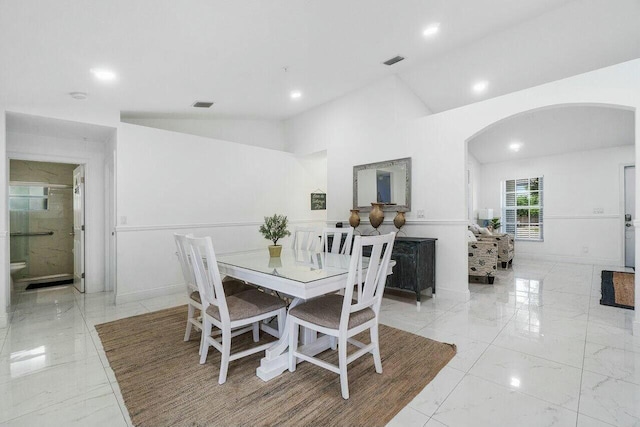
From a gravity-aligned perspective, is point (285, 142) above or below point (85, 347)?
above

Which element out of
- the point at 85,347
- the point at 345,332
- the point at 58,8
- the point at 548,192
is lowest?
the point at 85,347

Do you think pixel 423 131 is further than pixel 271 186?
No

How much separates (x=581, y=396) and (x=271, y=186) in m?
4.68

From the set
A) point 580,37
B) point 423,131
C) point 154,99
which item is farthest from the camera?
point 423,131

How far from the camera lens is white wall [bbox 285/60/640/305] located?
2863mm

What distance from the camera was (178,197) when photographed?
431cm

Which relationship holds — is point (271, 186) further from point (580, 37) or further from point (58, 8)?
point (580, 37)

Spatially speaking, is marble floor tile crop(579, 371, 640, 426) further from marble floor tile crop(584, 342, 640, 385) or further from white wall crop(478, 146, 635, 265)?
white wall crop(478, 146, 635, 265)

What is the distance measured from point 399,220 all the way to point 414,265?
0.77 meters

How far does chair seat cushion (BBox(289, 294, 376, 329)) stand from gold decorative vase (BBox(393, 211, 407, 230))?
2183mm

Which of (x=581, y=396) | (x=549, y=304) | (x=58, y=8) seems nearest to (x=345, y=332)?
(x=581, y=396)

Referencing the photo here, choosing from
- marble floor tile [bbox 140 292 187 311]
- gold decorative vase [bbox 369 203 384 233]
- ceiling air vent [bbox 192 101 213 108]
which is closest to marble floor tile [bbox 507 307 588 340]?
gold decorative vase [bbox 369 203 384 233]

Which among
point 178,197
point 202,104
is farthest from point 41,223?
point 202,104

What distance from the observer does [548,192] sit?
Result: 260 inches
